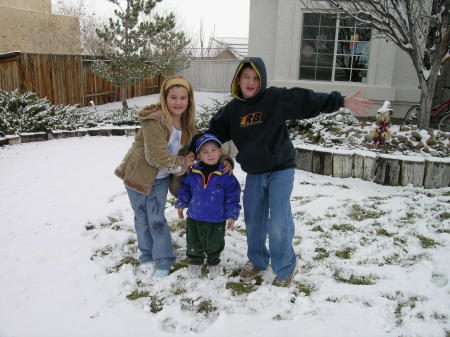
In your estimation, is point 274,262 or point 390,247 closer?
point 274,262

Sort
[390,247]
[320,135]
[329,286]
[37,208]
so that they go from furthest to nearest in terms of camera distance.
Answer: [320,135]
[37,208]
[390,247]
[329,286]

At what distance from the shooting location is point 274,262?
2.85 meters

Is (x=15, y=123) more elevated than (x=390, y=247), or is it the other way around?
(x=15, y=123)

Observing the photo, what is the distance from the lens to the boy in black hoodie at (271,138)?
2.67 m

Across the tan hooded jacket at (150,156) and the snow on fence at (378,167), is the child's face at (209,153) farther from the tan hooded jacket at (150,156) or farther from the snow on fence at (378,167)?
the snow on fence at (378,167)

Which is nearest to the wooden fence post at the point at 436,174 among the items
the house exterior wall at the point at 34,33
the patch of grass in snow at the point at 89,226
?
the patch of grass in snow at the point at 89,226

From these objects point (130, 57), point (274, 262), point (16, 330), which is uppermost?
point (130, 57)

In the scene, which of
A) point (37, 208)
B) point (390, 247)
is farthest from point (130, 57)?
point (390, 247)

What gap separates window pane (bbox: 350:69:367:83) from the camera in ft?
33.4

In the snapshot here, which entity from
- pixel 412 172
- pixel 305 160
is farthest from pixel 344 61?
pixel 412 172

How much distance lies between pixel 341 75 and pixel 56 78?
8.45m

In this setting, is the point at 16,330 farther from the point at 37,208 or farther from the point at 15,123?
the point at 15,123

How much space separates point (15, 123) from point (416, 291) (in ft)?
24.7

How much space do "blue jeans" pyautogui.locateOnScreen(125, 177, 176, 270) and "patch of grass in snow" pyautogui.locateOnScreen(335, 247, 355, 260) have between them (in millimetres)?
1428
